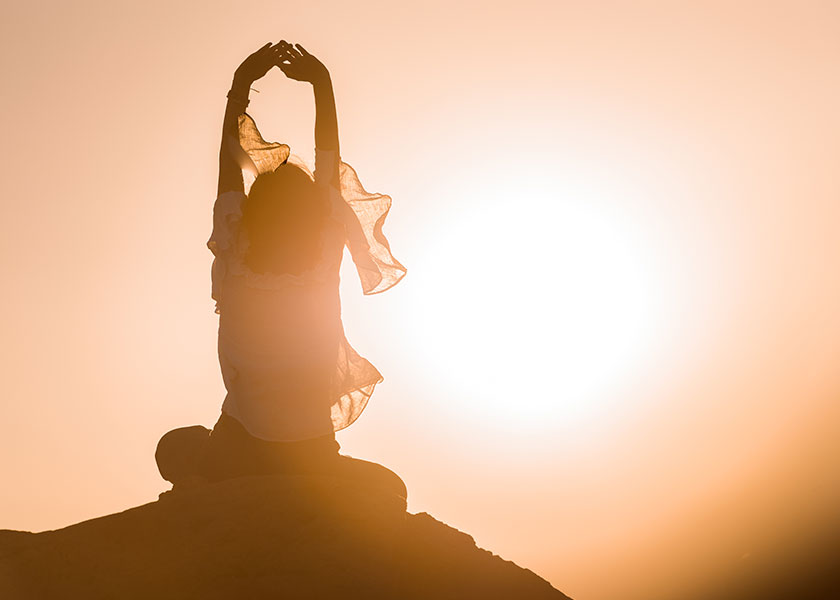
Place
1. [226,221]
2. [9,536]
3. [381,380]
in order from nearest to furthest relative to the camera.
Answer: [9,536] → [226,221] → [381,380]

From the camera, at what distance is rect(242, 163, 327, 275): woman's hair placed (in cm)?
717

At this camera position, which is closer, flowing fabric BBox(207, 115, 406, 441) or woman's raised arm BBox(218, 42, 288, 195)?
flowing fabric BBox(207, 115, 406, 441)

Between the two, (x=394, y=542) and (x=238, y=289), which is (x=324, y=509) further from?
(x=238, y=289)

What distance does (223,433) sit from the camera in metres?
7.28

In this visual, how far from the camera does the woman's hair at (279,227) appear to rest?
23.5 feet

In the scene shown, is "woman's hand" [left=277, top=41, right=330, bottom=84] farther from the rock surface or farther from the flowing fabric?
the rock surface

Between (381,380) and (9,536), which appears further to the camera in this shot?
(381,380)

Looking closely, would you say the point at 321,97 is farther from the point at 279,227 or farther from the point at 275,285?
the point at 275,285

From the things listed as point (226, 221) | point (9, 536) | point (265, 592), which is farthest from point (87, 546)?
point (226, 221)

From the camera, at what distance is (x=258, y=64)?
7.45m

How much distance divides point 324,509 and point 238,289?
1.81 meters

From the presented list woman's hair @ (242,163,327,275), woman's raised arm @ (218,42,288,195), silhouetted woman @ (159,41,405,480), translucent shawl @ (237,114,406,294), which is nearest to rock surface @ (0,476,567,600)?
silhouetted woman @ (159,41,405,480)

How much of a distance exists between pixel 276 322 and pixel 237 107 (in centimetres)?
167

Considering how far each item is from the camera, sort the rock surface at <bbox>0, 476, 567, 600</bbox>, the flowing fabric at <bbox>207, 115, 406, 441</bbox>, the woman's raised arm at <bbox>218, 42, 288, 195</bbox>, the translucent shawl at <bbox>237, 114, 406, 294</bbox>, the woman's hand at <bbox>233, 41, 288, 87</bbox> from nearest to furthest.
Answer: the rock surface at <bbox>0, 476, 567, 600</bbox> < the flowing fabric at <bbox>207, 115, 406, 441</bbox> < the woman's raised arm at <bbox>218, 42, 288, 195</bbox> < the woman's hand at <bbox>233, 41, 288, 87</bbox> < the translucent shawl at <bbox>237, 114, 406, 294</bbox>
